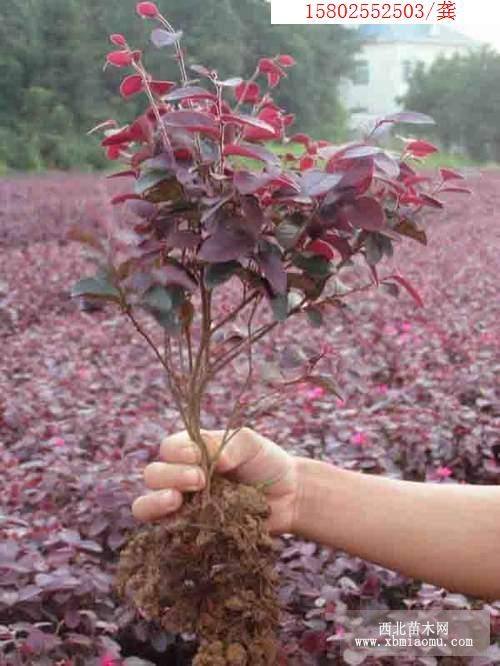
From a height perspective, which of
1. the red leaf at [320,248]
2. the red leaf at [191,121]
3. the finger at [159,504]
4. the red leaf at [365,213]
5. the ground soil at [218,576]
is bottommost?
the ground soil at [218,576]

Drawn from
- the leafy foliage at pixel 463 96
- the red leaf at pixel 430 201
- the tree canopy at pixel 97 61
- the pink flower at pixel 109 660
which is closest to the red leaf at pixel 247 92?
the red leaf at pixel 430 201

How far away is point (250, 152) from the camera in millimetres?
1008

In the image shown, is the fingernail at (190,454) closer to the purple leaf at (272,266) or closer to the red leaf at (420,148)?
the purple leaf at (272,266)

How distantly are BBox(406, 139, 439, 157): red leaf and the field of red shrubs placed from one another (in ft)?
0.75

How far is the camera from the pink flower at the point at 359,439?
6.06 feet

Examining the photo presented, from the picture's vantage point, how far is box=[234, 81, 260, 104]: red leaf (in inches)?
44.6

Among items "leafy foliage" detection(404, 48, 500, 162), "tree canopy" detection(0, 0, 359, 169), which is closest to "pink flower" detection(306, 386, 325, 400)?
"tree canopy" detection(0, 0, 359, 169)

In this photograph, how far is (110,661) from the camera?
1133 millimetres

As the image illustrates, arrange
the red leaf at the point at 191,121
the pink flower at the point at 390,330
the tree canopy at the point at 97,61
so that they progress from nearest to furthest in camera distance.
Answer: the red leaf at the point at 191,121 < the pink flower at the point at 390,330 < the tree canopy at the point at 97,61

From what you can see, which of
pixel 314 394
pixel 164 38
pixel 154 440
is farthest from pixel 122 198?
pixel 314 394

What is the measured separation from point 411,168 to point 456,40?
4623 mm

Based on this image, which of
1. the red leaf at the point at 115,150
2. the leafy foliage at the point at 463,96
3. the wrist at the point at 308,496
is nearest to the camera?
the red leaf at the point at 115,150

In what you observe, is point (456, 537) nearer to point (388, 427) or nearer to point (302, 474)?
point (302, 474)

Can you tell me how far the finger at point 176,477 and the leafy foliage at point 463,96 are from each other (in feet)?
18.2
